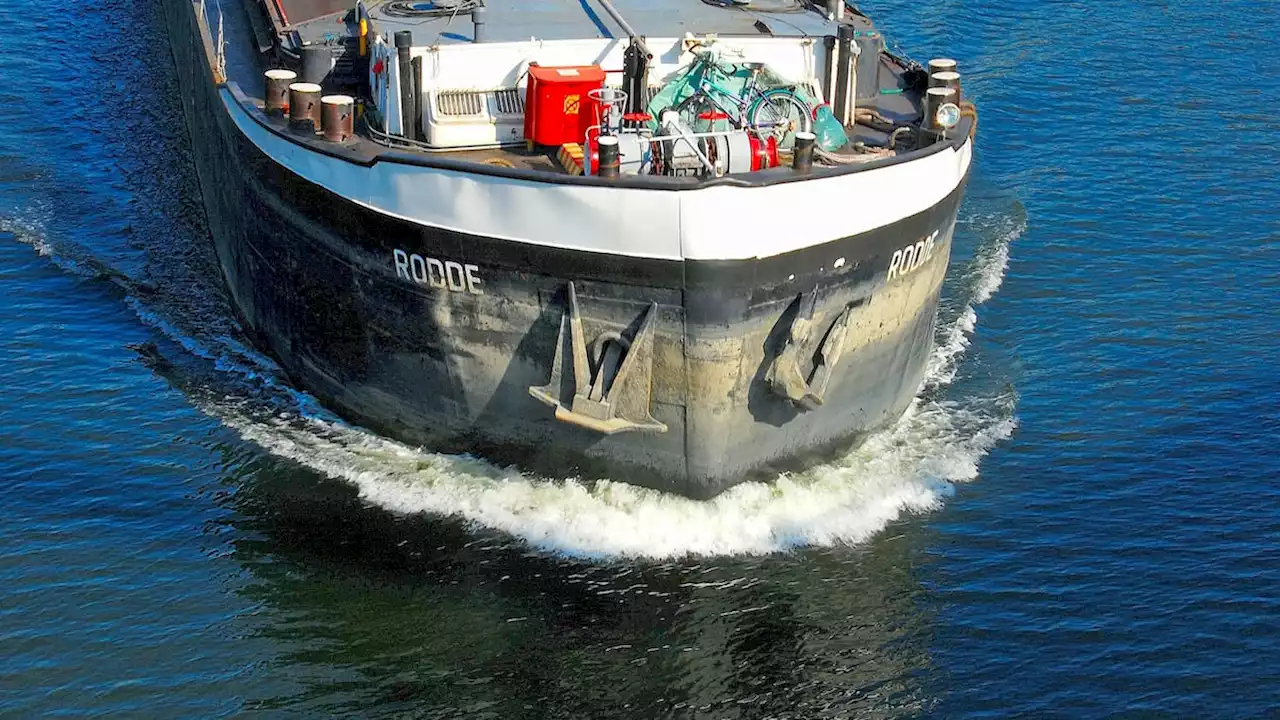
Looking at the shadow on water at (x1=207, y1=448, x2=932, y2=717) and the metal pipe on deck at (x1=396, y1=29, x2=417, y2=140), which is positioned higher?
the metal pipe on deck at (x1=396, y1=29, x2=417, y2=140)

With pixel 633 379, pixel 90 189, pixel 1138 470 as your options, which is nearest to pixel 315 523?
pixel 633 379

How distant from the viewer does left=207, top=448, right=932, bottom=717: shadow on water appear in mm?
15219

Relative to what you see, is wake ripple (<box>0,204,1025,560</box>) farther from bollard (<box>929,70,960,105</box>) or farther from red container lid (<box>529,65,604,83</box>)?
red container lid (<box>529,65,604,83</box>)

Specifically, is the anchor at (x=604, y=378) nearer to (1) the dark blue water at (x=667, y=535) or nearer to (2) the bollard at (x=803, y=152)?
(1) the dark blue water at (x=667, y=535)

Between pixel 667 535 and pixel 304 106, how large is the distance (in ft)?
22.4

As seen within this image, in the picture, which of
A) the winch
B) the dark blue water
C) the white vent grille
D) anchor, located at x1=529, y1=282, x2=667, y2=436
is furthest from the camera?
the white vent grille

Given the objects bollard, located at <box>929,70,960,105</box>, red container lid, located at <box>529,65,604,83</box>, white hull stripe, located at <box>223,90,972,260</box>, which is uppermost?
red container lid, located at <box>529,65,604,83</box>

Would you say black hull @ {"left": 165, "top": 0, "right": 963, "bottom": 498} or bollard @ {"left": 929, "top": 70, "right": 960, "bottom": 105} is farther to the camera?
bollard @ {"left": 929, "top": 70, "right": 960, "bottom": 105}

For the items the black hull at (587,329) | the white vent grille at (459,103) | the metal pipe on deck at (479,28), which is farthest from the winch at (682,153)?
the metal pipe on deck at (479,28)

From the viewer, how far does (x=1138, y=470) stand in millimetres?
19141

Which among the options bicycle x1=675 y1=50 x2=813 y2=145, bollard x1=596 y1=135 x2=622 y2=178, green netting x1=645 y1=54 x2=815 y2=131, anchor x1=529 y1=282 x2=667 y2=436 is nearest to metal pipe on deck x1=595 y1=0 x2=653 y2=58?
green netting x1=645 y1=54 x2=815 y2=131

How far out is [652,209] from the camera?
15711mm

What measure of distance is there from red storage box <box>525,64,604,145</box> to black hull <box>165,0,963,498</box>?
6.75 ft

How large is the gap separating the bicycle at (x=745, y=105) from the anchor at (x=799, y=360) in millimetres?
2265
